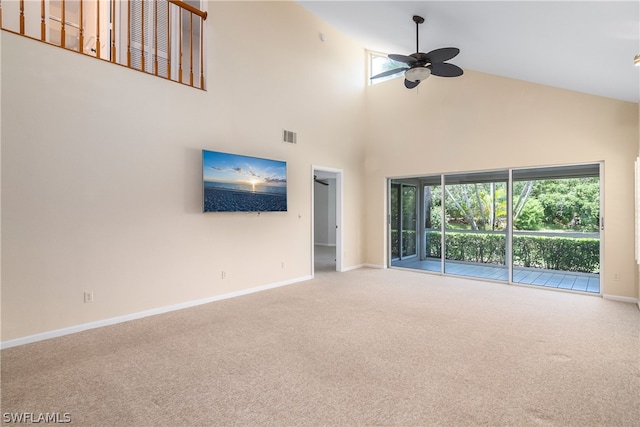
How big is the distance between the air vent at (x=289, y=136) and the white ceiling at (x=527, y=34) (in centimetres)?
194

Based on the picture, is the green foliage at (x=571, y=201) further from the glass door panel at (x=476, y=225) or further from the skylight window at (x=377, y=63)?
the skylight window at (x=377, y=63)

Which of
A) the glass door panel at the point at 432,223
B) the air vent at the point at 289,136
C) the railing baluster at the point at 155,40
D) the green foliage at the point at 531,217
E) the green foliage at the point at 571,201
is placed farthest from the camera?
the glass door panel at the point at 432,223

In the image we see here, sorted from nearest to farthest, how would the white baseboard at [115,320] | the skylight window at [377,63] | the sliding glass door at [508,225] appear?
the white baseboard at [115,320] < the sliding glass door at [508,225] < the skylight window at [377,63]

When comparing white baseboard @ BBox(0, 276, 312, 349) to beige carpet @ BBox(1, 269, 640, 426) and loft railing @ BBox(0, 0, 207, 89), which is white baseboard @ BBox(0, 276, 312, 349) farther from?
loft railing @ BBox(0, 0, 207, 89)

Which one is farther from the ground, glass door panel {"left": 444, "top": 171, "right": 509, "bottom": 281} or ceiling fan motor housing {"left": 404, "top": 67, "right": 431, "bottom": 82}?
ceiling fan motor housing {"left": 404, "top": 67, "right": 431, "bottom": 82}

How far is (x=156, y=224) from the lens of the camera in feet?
14.5

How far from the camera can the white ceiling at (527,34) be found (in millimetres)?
2811

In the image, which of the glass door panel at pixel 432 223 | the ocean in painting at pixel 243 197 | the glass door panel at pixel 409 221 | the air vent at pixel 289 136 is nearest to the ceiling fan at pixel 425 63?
the air vent at pixel 289 136

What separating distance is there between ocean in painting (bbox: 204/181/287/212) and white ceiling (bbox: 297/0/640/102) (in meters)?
2.86

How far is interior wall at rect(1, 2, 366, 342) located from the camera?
346cm

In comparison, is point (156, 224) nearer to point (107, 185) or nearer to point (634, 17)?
point (107, 185)

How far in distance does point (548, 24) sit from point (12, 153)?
5.29 metres

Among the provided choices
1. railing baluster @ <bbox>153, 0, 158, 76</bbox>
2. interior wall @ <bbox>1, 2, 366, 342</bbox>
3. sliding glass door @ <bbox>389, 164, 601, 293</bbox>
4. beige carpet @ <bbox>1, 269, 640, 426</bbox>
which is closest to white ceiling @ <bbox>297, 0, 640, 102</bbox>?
interior wall @ <bbox>1, 2, 366, 342</bbox>

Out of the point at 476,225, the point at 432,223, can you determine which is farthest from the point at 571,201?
the point at 432,223
